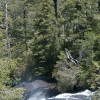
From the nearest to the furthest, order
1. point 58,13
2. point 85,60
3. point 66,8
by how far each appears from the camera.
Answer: point 85,60 < point 66,8 < point 58,13

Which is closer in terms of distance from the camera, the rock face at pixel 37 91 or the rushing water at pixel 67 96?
the rushing water at pixel 67 96

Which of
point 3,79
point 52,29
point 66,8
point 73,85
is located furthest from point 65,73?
→ point 3,79

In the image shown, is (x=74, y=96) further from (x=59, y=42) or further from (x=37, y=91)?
(x=59, y=42)

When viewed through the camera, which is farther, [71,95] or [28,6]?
[28,6]

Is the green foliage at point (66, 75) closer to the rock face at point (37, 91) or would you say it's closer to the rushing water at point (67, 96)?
the rushing water at point (67, 96)

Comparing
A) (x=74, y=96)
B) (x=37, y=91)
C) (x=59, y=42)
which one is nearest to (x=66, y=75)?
(x=74, y=96)

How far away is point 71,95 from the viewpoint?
25.7 metres

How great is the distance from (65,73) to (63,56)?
3.69 m

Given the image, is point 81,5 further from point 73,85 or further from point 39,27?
point 73,85

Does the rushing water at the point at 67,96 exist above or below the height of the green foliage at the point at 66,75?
below

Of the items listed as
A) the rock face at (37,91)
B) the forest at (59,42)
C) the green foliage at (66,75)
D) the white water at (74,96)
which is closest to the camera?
the white water at (74,96)

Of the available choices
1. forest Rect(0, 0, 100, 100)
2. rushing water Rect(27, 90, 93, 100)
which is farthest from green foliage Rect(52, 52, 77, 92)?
rushing water Rect(27, 90, 93, 100)

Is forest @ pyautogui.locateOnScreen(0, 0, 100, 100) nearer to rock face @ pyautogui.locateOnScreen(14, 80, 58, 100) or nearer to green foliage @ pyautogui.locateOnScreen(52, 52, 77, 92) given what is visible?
green foliage @ pyautogui.locateOnScreen(52, 52, 77, 92)

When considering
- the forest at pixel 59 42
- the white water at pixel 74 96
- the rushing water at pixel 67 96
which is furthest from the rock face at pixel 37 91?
the white water at pixel 74 96
